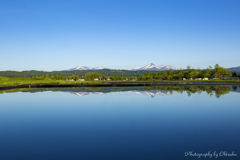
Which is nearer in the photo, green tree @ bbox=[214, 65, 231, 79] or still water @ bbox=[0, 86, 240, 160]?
still water @ bbox=[0, 86, 240, 160]

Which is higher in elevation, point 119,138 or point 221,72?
point 221,72

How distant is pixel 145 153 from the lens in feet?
24.9

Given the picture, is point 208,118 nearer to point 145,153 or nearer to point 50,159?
point 145,153

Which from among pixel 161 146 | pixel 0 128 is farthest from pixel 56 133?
pixel 161 146

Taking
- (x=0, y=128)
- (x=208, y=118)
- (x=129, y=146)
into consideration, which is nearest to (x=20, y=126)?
(x=0, y=128)

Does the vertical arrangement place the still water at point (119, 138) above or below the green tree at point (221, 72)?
below

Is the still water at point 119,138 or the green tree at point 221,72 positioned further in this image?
the green tree at point 221,72

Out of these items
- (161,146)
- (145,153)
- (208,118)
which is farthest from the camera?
(208,118)

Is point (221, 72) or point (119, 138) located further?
point (221, 72)

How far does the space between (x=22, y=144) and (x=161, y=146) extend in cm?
600

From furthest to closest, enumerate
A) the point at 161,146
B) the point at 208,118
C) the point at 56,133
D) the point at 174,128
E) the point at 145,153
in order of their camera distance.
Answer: the point at 208,118, the point at 174,128, the point at 56,133, the point at 161,146, the point at 145,153

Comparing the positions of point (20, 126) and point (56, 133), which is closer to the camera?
point (56, 133)

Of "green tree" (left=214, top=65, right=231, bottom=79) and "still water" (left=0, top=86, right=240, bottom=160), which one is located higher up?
"green tree" (left=214, top=65, right=231, bottom=79)

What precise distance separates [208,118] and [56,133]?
10038mm
